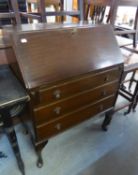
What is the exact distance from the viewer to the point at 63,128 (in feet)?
4.18

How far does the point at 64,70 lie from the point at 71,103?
0.98ft

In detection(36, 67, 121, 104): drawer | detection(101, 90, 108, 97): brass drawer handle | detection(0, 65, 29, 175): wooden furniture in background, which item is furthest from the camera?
detection(101, 90, 108, 97): brass drawer handle

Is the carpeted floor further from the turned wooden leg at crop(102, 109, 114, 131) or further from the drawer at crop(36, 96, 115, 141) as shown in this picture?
the drawer at crop(36, 96, 115, 141)

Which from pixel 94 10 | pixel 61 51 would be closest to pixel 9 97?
pixel 61 51

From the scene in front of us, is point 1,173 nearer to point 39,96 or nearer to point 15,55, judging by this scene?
point 39,96

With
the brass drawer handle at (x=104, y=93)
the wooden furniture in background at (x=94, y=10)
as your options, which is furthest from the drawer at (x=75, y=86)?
the wooden furniture in background at (x=94, y=10)

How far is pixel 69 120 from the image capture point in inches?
49.6

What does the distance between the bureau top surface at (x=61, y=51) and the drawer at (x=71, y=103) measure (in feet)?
0.69

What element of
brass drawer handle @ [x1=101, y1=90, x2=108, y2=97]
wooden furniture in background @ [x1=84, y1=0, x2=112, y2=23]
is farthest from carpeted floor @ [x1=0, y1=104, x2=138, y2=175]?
wooden furniture in background @ [x1=84, y1=0, x2=112, y2=23]

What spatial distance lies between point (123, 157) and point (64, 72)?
3.84 ft

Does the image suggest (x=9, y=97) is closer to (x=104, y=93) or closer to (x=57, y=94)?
(x=57, y=94)

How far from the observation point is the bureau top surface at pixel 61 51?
2.83 ft

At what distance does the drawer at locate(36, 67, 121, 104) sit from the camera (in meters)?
0.95

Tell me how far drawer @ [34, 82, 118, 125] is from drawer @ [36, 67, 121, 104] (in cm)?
5
